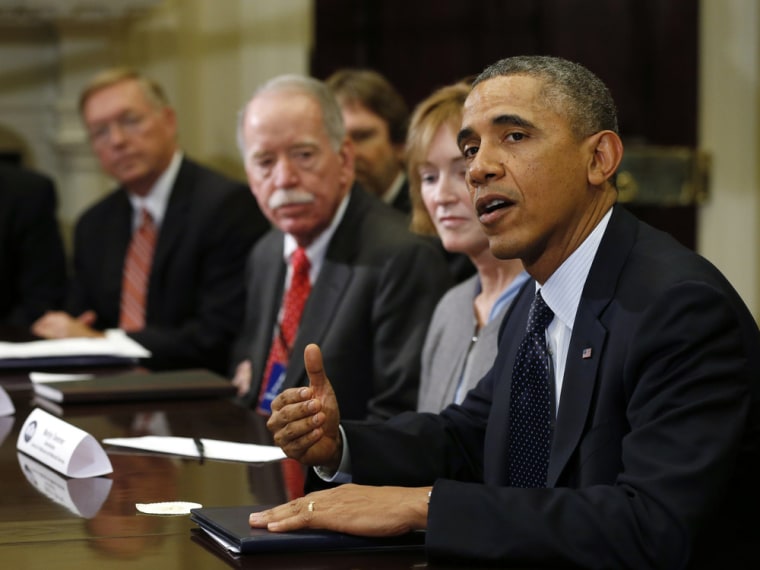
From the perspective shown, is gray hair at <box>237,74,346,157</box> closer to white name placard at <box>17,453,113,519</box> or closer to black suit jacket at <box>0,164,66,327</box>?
white name placard at <box>17,453,113,519</box>

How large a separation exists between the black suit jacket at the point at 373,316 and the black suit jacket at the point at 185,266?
1.10 meters

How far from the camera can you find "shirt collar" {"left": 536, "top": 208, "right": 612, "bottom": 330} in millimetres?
2082

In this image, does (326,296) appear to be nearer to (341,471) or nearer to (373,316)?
(373,316)

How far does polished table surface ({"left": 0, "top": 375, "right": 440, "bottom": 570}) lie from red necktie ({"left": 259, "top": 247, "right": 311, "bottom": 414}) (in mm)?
541

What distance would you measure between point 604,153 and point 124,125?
375 cm

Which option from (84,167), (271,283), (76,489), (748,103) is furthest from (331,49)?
(76,489)

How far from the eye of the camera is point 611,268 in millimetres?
2035

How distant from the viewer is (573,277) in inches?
82.4

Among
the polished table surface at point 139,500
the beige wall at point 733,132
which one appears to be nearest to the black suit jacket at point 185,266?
the polished table surface at point 139,500

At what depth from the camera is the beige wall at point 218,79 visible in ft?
19.6

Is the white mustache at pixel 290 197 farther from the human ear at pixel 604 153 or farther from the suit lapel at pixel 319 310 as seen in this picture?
the human ear at pixel 604 153

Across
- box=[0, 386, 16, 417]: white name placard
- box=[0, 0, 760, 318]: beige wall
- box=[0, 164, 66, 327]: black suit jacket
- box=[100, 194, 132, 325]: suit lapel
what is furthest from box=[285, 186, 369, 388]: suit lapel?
box=[0, 0, 760, 318]: beige wall

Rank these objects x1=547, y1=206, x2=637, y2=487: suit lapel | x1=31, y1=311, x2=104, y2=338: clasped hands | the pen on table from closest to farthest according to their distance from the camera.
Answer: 1. x1=547, y1=206, x2=637, y2=487: suit lapel
2. the pen on table
3. x1=31, y1=311, x2=104, y2=338: clasped hands

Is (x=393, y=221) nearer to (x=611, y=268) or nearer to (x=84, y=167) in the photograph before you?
(x=611, y=268)
